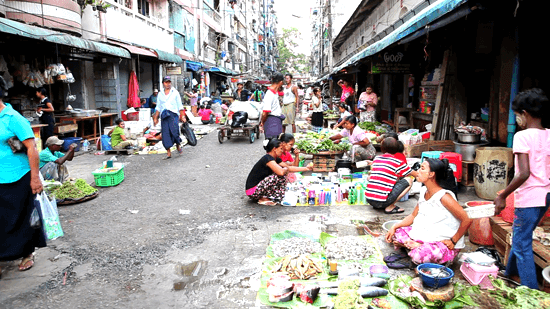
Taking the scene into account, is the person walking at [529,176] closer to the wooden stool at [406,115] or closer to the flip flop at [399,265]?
the flip flop at [399,265]

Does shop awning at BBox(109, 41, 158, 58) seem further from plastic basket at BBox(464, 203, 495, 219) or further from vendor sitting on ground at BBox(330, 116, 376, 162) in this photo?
plastic basket at BBox(464, 203, 495, 219)

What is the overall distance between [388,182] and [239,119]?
871 centimetres

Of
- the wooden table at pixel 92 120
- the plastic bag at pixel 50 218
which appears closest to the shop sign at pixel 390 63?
the wooden table at pixel 92 120

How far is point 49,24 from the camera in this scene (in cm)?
1209

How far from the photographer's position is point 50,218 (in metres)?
5.24

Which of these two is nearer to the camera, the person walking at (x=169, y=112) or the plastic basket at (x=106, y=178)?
the plastic basket at (x=106, y=178)

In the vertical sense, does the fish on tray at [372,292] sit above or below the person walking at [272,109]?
below

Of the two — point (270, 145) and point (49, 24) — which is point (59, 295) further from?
point (49, 24)

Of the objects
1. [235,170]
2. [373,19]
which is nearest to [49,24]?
[235,170]

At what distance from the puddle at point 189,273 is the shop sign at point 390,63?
9.36m

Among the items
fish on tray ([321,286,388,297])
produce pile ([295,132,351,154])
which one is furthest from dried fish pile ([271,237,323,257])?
produce pile ([295,132,351,154])

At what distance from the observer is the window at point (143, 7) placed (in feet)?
70.2

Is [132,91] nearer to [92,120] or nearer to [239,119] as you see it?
[92,120]

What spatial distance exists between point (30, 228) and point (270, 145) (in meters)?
3.66
